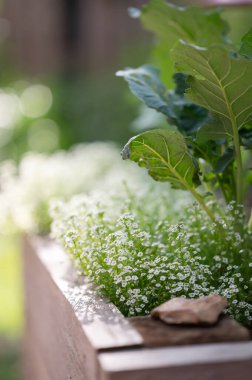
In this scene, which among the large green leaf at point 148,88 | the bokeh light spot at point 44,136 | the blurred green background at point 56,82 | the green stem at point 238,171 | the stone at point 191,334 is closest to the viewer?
the stone at point 191,334

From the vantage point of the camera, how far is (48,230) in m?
3.02

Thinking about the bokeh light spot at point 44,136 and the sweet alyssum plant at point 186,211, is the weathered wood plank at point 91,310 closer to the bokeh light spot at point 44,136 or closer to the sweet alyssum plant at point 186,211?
the sweet alyssum plant at point 186,211

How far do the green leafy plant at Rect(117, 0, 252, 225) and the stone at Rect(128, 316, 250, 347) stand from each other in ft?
1.44

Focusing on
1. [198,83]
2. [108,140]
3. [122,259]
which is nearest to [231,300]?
[122,259]

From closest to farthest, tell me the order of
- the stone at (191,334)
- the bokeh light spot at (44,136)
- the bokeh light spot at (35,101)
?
the stone at (191,334) < the bokeh light spot at (44,136) < the bokeh light spot at (35,101)

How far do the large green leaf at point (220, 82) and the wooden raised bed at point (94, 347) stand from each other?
59cm

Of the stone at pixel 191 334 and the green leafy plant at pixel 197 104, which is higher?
the green leafy plant at pixel 197 104

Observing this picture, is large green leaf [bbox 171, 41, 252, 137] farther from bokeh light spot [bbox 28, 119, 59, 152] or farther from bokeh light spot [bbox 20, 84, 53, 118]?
bokeh light spot [bbox 20, 84, 53, 118]

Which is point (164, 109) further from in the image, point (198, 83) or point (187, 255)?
point (187, 255)

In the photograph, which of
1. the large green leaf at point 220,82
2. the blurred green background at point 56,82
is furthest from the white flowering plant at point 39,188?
the large green leaf at point 220,82

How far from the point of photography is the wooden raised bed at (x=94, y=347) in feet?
4.50

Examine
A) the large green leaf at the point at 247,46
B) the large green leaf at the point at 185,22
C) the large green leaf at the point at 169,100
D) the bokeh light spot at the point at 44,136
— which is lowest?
the bokeh light spot at the point at 44,136

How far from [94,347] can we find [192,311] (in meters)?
0.23

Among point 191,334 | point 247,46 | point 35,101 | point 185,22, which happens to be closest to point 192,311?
point 191,334
